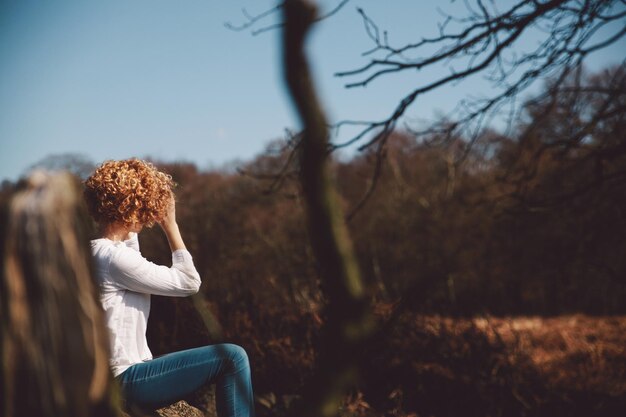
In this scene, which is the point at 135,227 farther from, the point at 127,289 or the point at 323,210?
the point at 323,210

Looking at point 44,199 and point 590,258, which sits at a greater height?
point 44,199

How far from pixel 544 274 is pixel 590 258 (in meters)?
2.21

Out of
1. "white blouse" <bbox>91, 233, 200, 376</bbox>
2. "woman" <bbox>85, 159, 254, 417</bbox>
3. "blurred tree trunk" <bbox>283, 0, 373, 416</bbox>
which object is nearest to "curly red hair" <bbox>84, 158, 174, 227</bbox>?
"woman" <bbox>85, 159, 254, 417</bbox>

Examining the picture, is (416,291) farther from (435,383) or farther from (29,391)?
(435,383)

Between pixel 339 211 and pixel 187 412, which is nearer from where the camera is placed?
pixel 339 211

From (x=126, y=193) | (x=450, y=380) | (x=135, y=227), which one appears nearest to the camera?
(x=126, y=193)

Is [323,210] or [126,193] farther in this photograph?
[126,193]

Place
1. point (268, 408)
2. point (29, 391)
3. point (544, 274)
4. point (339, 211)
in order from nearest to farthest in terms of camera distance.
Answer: point (339, 211) < point (29, 391) < point (268, 408) < point (544, 274)

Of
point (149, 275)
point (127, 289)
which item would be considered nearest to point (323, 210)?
point (149, 275)

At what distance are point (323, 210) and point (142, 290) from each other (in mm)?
1742

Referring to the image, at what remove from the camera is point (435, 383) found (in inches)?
185

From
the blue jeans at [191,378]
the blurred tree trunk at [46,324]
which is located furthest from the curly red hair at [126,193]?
the blurred tree trunk at [46,324]

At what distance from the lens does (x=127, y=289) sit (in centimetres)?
226

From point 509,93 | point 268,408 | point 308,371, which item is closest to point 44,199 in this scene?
point 268,408
